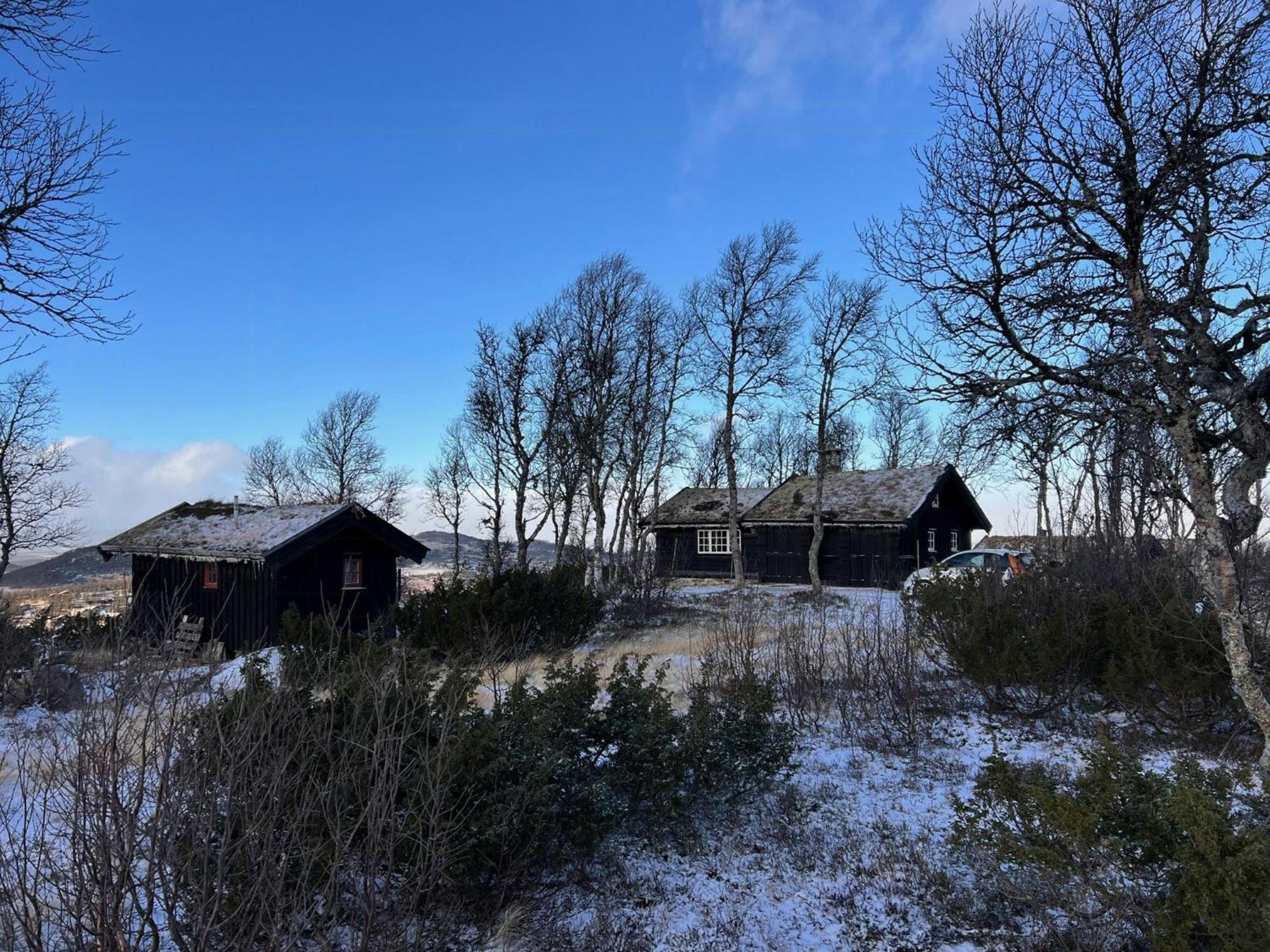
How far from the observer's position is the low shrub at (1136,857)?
110 inches

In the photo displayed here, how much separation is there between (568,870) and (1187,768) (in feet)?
11.9

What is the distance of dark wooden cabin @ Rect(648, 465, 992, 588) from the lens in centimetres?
2511

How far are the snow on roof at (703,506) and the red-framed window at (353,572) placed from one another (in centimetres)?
1430

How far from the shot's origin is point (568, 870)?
4.70 metres

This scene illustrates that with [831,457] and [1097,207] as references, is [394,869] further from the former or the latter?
[831,457]

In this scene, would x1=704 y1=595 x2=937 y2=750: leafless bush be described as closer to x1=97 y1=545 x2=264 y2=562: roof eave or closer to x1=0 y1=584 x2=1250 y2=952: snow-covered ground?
x1=0 y1=584 x2=1250 y2=952: snow-covered ground

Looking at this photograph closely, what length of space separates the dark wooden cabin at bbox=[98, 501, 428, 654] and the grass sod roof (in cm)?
3

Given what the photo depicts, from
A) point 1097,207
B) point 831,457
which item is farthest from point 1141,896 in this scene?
point 831,457

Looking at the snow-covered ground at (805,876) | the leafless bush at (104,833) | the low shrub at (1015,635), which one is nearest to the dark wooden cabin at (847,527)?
the low shrub at (1015,635)

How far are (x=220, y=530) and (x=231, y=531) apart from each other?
0.46 m

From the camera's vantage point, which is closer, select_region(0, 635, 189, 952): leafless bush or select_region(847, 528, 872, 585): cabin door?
select_region(0, 635, 189, 952): leafless bush

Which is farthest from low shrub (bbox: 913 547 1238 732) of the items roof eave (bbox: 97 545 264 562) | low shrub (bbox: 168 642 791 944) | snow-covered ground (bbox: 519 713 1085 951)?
roof eave (bbox: 97 545 264 562)

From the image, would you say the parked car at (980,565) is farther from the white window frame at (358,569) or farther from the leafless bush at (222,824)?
the white window frame at (358,569)

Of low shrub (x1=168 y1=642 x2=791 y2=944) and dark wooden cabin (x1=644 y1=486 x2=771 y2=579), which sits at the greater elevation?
dark wooden cabin (x1=644 y1=486 x2=771 y2=579)
